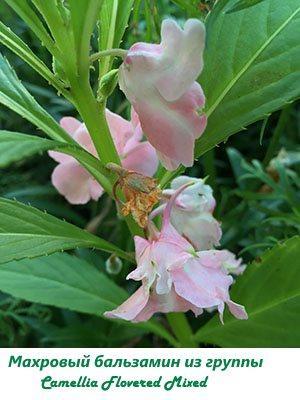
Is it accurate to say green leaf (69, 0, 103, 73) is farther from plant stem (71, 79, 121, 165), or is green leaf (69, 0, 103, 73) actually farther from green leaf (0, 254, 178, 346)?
green leaf (0, 254, 178, 346)

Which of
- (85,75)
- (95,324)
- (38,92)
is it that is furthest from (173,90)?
(38,92)

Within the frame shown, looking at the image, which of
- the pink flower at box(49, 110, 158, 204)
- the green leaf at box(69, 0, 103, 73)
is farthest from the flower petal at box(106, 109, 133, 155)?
the green leaf at box(69, 0, 103, 73)

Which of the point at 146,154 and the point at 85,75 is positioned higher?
the point at 85,75

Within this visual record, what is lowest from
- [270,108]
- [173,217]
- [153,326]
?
[153,326]

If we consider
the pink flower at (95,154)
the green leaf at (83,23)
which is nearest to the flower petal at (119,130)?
the pink flower at (95,154)

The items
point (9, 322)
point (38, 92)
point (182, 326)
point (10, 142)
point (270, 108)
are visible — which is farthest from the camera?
point (38, 92)

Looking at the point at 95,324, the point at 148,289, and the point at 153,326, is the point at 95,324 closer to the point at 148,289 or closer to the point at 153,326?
the point at 153,326

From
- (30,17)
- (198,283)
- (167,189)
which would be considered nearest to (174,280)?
(198,283)
